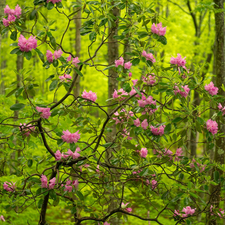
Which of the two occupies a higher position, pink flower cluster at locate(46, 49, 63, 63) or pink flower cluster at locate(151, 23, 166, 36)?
pink flower cluster at locate(151, 23, 166, 36)

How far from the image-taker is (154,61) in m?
2.43

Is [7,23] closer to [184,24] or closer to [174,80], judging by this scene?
[174,80]

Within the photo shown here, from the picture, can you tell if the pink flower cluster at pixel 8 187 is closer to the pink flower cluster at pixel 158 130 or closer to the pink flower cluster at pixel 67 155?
the pink flower cluster at pixel 67 155

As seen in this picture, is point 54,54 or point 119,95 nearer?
point 54,54

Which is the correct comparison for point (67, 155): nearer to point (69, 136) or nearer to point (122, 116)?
point (69, 136)

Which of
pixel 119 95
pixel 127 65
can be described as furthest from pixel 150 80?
pixel 119 95

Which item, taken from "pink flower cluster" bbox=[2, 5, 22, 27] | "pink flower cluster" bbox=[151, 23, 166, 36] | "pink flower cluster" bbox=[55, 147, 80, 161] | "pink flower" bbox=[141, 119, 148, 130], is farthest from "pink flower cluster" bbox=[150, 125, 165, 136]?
"pink flower cluster" bbox=[2, 5, 22, 27]

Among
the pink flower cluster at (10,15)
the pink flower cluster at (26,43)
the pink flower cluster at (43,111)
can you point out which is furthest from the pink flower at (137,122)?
the pink flower cluster at (10,15)

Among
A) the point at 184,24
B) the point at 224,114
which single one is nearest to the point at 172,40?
the point at 184,24

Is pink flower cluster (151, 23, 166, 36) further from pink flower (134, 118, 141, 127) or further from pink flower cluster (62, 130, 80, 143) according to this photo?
pink flower cluster (62, 130, 80, 143)

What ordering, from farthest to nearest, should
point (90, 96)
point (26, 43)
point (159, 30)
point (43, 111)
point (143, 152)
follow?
point (143, 152), point (90, 96), point (159, 30), point (43, 111), point (26, 43)

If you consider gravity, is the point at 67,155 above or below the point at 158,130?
below

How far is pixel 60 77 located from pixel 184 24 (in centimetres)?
1077

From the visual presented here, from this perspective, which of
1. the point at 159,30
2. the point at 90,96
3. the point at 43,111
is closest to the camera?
the point at 43,111
